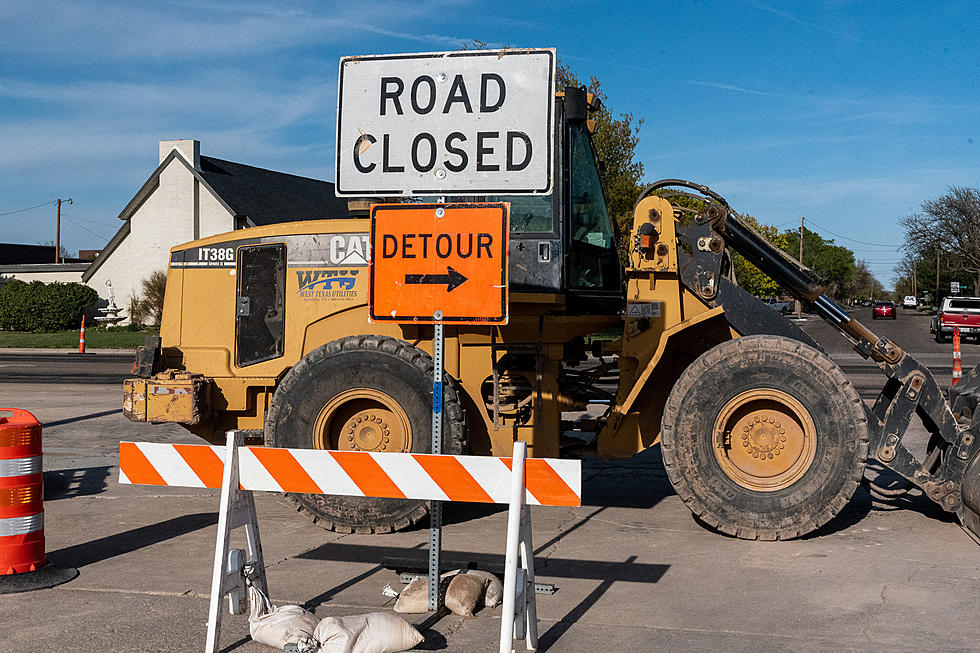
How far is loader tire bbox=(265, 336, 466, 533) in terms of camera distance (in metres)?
6.83

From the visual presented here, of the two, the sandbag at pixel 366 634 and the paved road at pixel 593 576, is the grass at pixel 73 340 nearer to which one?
the paved road at pixel 593 576

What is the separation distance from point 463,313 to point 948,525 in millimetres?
4290

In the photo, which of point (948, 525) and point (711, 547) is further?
point (948, 525)

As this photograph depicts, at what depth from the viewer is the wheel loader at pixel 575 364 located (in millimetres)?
6711

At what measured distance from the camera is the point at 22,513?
589 cm

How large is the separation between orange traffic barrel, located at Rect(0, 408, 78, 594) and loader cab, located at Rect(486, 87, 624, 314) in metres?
3.38

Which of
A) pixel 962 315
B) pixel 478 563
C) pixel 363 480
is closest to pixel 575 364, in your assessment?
pixel 478 563

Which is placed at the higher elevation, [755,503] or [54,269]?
[54,269]

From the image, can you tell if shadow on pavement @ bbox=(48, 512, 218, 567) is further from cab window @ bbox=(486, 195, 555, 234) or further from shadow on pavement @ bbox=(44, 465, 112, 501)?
cab window @ bbox=(486, 195, 555, 234)

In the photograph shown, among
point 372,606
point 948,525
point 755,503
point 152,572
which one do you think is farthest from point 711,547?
point 152,572

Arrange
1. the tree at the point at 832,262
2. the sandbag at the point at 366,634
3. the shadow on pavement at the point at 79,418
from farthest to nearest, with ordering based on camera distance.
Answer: the tree at the point at 832,262, the shadow on pavement at the point at 79,418, the sandbag at the point at 366,634

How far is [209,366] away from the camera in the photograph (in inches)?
302

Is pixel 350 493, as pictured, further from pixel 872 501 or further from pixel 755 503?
pixel 872 501

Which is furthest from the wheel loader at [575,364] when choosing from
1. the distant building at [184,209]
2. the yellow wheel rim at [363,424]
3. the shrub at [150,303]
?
the distant building at [184,209]
